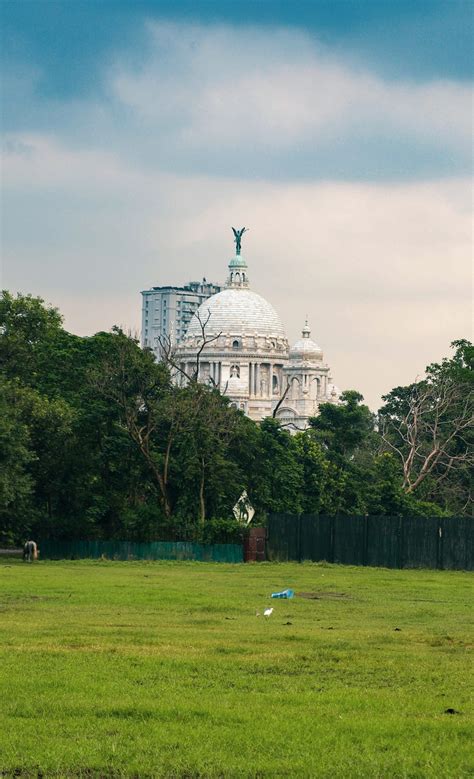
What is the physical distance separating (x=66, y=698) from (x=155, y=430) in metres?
46.5

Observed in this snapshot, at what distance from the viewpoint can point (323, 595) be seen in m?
32.8

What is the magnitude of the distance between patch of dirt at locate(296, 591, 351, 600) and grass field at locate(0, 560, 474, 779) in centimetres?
219

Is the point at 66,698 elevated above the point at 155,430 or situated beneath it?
situated beneath

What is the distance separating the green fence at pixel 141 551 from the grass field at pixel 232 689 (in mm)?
24555

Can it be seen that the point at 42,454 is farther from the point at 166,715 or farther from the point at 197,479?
the point at 166,715

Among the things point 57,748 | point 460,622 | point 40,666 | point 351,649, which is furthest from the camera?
point 460,622

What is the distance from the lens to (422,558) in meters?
49.2

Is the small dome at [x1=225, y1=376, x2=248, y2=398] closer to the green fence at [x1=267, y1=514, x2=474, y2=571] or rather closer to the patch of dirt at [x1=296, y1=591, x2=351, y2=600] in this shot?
the green fence at [x1=267, y1=514, x2=474, y2=571]

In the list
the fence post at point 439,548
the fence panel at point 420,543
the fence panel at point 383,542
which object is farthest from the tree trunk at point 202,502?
the fence post at point 439,548

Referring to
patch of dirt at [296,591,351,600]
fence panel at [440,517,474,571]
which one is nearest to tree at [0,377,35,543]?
fence panel at [440,517,474,571]

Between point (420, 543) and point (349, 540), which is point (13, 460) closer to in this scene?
point (349, 540)

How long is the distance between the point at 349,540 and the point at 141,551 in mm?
9030

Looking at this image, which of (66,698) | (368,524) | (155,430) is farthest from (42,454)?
(66,698)

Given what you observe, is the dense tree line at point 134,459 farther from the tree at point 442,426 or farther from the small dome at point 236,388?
the small dome at point 236,388
